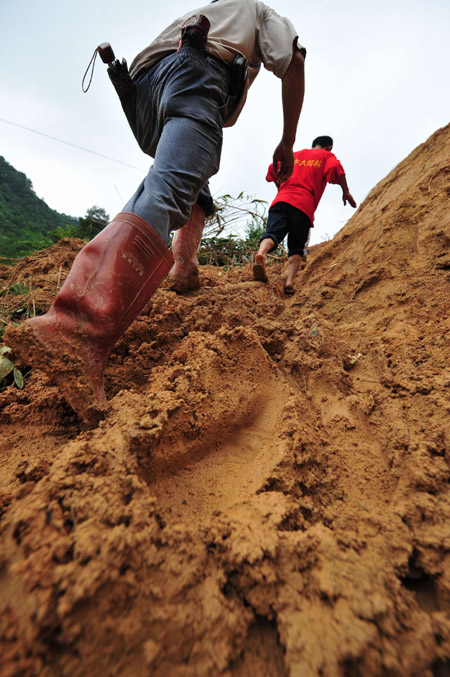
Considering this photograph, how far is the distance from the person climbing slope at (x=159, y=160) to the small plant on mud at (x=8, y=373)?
48cm

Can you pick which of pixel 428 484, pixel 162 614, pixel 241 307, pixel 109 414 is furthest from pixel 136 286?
pixel 428 484

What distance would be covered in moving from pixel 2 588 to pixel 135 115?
5.96 ft

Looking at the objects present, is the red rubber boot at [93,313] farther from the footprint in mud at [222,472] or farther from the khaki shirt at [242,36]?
the khaki shirt at [242,36]

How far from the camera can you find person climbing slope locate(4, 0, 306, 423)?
34.8 inches

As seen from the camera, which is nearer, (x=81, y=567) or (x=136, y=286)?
(x=81, y=567)

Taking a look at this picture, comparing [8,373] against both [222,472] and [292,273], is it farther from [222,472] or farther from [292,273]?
[292,273]

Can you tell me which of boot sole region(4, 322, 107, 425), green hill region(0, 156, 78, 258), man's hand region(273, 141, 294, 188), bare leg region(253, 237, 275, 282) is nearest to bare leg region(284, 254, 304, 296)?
bare leg region(253, 237, 275, 282)

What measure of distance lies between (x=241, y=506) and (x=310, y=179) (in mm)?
3175

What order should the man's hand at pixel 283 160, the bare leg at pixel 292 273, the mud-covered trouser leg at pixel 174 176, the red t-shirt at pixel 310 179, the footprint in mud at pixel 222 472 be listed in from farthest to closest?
1. the red t-shirt at pixel 310 179
2. the bare leg at pixel 292 273
3. the man's hand at pixel 283 160
4. the mud-covered trouser leg at pixel 174 176
5. the footprint in mud at pixel 222 472

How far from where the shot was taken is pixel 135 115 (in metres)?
1.47

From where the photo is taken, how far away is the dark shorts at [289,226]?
2812 mm

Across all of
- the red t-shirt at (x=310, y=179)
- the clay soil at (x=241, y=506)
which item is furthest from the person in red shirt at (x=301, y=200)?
the clay soil at (x=241, y=506)

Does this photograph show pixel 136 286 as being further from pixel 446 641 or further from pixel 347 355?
pixel 446 641

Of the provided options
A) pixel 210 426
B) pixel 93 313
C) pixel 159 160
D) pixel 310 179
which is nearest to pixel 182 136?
pixel 159 160
